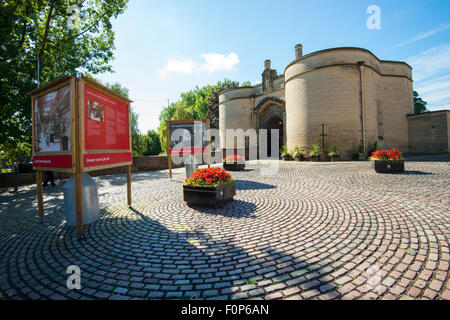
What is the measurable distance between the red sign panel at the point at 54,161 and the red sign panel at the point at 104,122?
50cm

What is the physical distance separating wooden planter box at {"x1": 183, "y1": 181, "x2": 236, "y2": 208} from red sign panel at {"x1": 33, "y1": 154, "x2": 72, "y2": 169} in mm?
2723

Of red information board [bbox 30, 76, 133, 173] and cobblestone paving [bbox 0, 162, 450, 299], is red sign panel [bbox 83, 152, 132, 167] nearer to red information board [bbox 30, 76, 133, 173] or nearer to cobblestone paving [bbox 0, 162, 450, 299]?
red information board [bbox 30, 76, 133, 173]

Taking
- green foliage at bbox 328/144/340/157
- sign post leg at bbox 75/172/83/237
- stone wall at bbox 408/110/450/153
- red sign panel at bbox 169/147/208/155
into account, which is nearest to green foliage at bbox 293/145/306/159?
green foliage at bbox 328/144/340/157

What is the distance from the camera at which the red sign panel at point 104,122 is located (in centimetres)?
423

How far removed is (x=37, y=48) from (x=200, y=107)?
38231mm

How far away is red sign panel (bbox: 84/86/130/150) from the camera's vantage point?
13.9 feet

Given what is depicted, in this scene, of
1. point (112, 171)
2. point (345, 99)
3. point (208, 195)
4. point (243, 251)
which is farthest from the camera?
point (345, 99)

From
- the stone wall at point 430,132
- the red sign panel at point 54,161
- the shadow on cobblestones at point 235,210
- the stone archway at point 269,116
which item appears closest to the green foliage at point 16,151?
the red sign panel at point 54,161

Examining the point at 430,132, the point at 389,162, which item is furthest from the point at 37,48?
the point at 430,132

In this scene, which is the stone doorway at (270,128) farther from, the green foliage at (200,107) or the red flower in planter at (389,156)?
the red flower in planter at (389,156)

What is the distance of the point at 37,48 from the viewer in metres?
10.7

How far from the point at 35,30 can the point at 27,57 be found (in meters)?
2.02

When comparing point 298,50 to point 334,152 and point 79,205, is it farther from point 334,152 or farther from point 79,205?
point 79,205
